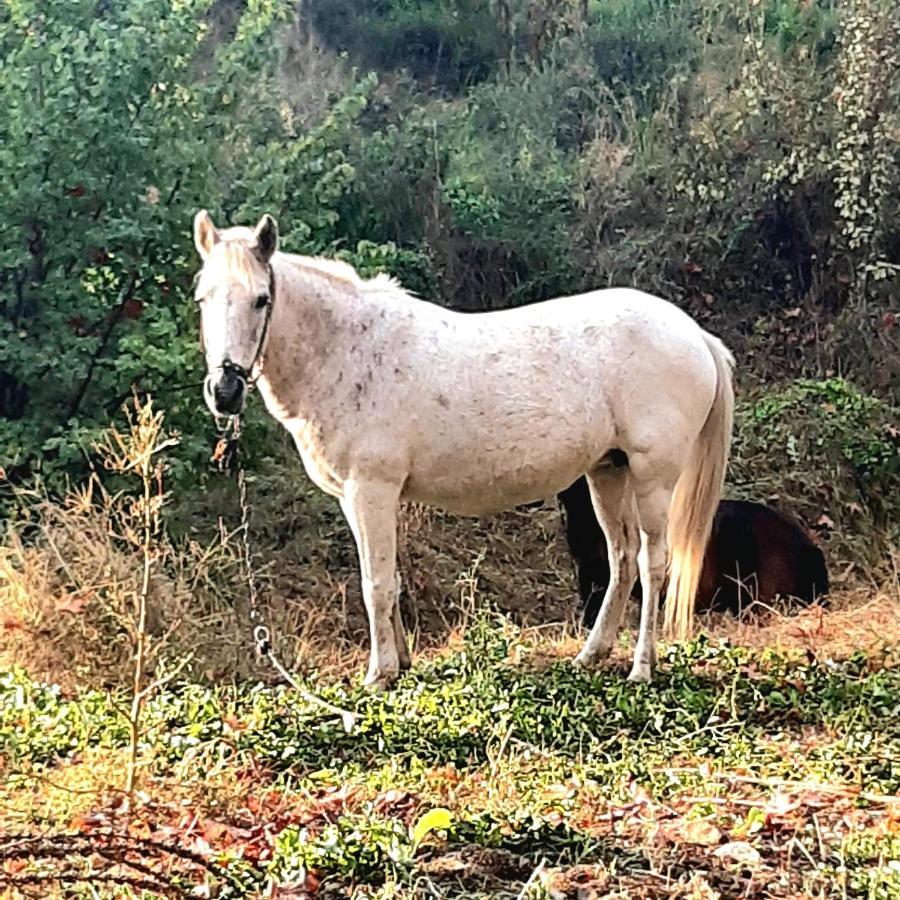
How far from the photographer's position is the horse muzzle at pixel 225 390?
13.9ft

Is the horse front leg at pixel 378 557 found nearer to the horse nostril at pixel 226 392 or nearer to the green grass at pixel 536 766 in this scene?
the green grass at pixel 536 766

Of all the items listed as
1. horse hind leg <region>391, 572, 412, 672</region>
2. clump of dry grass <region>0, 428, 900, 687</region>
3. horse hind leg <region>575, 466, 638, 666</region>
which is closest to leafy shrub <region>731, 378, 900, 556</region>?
clump of dry grass <region>0, 428, 900, 687</region>

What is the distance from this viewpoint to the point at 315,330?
4.64m

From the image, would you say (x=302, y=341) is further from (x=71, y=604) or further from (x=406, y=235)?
(x=406, y=235)

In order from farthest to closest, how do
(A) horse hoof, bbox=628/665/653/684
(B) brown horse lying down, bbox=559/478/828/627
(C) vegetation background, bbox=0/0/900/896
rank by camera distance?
(B) brown horse lying down, bbox=559/478/828/627 < (C) vegetation background, bbox=0/0/900/896 < (A) horse hoof, bbox=628/665/653/684

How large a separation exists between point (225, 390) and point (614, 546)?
196cm

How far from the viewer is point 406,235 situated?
1084cm

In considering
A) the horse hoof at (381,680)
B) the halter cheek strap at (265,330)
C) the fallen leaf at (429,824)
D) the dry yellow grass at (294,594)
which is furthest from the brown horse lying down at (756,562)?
the fallen leaf at (429,824)

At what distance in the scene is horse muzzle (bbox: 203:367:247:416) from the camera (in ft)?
13.9

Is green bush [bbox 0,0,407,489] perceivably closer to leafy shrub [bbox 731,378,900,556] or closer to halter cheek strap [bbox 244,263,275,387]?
halter cheek strap [bbox 244,263,275,387]

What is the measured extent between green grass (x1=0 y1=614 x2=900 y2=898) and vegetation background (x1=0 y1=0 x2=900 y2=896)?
10 cm

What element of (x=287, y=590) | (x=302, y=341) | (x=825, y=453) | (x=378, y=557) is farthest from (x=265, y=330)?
(x=825, y=453)

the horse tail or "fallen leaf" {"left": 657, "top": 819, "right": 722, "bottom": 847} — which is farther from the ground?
"fallen leaf" {"left": 657, "top": 819, "right": 722, "bottom": 847}

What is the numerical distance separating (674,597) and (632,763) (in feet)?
5.95
